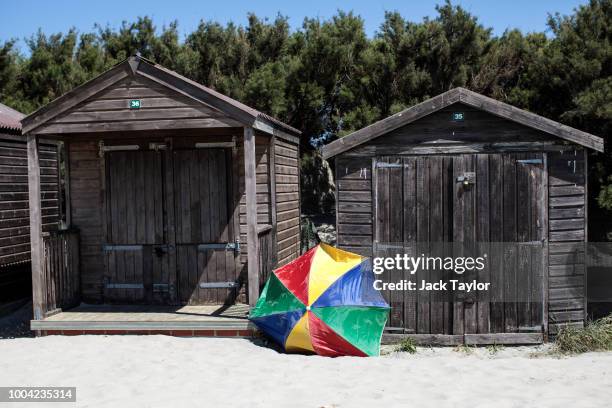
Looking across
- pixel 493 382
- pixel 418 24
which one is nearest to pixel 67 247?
pixel 493 382

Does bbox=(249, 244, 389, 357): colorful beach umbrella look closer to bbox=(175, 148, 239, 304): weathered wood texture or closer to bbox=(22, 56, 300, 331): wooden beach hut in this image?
bbox=(22, 56, 300, 331): wooden beach hut

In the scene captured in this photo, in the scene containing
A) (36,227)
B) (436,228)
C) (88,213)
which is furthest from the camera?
(88,213)

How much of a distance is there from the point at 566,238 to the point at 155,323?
5.62 meters

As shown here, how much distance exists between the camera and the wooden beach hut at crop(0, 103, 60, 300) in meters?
10.8

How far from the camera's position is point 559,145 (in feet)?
27.2

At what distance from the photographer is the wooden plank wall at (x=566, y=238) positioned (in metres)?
8.34

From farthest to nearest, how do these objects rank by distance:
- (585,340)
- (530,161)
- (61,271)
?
(61,271) < (530,161) < (585,340)

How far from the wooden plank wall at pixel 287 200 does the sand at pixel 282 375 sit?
2744 mm

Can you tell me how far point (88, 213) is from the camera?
10094 mm

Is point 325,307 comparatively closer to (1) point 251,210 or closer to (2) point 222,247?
(1) point 251,210

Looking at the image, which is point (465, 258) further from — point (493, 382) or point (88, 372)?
point (88, 372)

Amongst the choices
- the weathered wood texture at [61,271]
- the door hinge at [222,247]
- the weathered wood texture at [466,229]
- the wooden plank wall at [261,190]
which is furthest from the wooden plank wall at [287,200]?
the weathered wood texture at [61,271]

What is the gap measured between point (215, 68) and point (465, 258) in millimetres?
9892

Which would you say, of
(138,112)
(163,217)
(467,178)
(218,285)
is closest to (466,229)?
(467,178)
